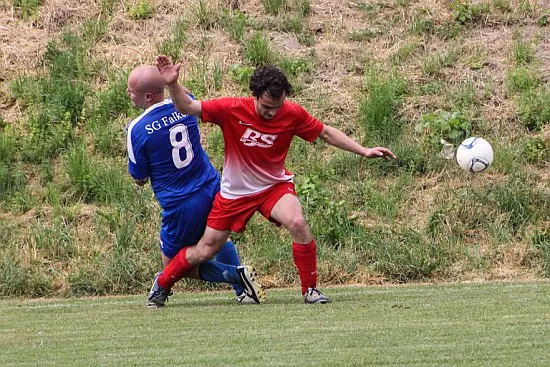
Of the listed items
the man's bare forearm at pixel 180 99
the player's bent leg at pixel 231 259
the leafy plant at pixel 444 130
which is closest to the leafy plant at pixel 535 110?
the leafy plant at pixel 444 130

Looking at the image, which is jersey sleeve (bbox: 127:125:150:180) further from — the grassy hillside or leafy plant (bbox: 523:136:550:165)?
leafy plant (bbox: 523:136:550:165)

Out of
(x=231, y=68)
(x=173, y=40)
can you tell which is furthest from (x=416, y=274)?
(x=173, y=40)

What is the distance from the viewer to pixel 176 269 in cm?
879

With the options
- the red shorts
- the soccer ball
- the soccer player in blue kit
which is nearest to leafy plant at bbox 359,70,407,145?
the soccer ball

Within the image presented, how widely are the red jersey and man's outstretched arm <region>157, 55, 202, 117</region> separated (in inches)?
4.6

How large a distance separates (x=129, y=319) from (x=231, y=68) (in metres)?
6.79

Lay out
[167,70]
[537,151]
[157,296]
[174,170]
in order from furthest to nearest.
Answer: [537,151]
[157,296]
[174,170]
[167,70]

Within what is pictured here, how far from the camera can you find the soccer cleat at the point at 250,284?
878 centimetres

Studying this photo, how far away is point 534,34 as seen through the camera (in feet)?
48.5

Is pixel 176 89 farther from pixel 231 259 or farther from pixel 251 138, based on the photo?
pixel 231 259

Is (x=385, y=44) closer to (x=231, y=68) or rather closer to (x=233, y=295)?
(x=231, y=68)

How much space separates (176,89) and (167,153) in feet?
2.63

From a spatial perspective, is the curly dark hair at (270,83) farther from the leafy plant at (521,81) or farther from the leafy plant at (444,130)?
the leafy plant at (521,81)

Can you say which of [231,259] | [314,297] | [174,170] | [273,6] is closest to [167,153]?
[174,170]
